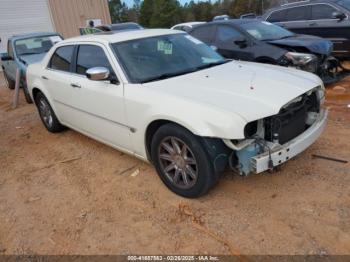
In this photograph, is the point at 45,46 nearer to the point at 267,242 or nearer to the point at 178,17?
the point at 267,242

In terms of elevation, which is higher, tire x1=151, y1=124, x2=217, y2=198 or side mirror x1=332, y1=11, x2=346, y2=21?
side mirror x1=332, y1=11, x2=346, y2=21

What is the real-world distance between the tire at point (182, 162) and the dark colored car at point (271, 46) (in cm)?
334

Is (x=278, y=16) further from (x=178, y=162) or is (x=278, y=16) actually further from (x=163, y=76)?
(x=178, y=162)

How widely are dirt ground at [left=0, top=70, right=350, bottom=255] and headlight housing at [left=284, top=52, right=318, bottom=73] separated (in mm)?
1961

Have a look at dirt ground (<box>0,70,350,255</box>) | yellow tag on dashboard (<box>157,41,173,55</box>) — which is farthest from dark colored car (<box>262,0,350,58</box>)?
yellow tag on dashboard (<box>157,41,173,55</box>)

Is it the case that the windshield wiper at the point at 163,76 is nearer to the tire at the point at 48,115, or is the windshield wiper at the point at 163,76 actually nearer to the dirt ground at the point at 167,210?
the dirt ground at the point at 167,210

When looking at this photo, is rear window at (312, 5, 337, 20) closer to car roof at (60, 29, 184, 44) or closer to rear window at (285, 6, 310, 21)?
rear window at (285, 6, 310, 21)

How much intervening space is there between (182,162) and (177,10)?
146ft

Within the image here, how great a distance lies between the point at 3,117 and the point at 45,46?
267 cm


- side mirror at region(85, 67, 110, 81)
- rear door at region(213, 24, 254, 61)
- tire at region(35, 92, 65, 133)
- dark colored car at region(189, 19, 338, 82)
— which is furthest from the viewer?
rear door at region(213, 24, 254, 61)

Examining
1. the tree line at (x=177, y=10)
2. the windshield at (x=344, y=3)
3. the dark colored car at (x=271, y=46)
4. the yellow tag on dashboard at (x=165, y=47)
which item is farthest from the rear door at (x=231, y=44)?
the tree line at (x=177, y=10)

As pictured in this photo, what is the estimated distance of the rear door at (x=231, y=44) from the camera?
7004 millimetres

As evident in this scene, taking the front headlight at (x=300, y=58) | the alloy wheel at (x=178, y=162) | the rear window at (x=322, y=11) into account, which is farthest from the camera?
the rear window at (x=322, y=11)

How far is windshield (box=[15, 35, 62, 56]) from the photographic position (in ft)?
30.3
